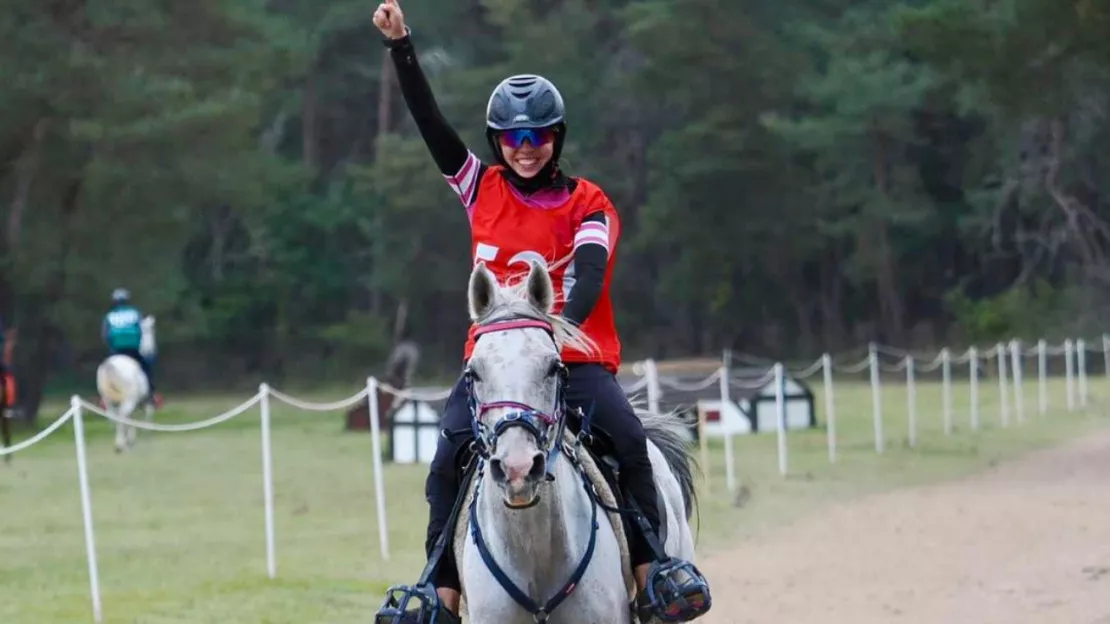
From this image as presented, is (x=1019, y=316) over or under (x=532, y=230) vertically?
over

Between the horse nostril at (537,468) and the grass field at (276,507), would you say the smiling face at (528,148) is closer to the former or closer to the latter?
the horse nostril at (537,468)

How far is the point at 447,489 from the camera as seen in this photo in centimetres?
593

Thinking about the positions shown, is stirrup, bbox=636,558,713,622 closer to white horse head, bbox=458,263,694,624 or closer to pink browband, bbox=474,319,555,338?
white horse head, bbox=458,263,694,624

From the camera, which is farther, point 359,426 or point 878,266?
point 878,266

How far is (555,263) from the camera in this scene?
588cm

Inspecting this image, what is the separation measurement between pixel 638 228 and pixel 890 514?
3676 centimetres

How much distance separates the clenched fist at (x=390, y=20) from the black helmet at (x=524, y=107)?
16.5 inches

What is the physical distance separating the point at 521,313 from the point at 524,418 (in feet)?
1.69

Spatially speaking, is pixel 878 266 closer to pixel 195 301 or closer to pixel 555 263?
pixel 195 301

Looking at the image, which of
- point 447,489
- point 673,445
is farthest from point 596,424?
point 673,445

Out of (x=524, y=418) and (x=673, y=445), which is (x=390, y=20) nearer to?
(x=524, y=418)

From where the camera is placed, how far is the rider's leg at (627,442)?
593 cm

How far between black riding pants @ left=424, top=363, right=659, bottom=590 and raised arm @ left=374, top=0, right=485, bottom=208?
748 mm

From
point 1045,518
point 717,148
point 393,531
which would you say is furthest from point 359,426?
point 717,148
